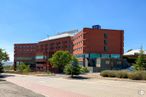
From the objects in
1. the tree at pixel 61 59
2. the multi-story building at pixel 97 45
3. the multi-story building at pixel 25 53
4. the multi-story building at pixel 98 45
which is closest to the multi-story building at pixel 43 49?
the multi-story building at pixel 25 53

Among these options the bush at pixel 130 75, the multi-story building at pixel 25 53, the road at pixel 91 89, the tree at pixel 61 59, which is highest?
the multi-story building at pixel 25 53

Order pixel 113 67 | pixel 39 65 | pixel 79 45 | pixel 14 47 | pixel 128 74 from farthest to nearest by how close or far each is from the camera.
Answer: pixel 14 47 < pixel 39 65 < pixel 79 45 < pixel 113 67 < pixel 128 74

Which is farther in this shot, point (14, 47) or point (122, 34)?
point (14, 47)

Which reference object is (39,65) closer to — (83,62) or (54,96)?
(83,62)

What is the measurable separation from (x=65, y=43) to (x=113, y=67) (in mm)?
38289

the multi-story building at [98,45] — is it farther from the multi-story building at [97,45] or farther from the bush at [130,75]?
the bush at [130,75]

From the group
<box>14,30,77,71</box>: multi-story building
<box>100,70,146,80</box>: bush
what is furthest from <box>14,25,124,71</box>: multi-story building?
A: <box>100,70,146,80</box>: bush

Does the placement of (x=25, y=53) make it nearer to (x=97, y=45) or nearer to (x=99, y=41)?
(x=97, y=45)

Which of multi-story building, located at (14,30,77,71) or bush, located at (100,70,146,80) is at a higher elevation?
multi-story building, located at (14,30,77,71)

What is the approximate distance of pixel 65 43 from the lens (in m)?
123

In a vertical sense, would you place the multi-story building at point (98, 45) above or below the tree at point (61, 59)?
above

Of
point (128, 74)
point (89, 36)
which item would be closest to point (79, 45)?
point (89, 36)

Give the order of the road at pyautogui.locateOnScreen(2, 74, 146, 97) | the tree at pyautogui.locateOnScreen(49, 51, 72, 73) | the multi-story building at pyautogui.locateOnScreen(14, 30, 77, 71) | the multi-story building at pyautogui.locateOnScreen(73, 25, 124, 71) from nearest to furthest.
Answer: the road at pyautogui.locateOnScreen(2, 74, 146, 97)
the tree at pyautogui.locateOnScreen(49, 51, 72, 73)
the multi-story building at pyautogui.locateOnScreen(73, 25, 124, 71)
the multi-story building at pyautogui.locateOnScreen(14, 30, 77, 71)

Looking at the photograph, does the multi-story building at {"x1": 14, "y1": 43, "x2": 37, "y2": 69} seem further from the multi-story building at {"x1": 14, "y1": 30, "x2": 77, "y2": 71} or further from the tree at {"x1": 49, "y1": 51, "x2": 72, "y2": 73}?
the tree at {"x1": 49, "y1": 51, "x2": 72, "y2": 73}
